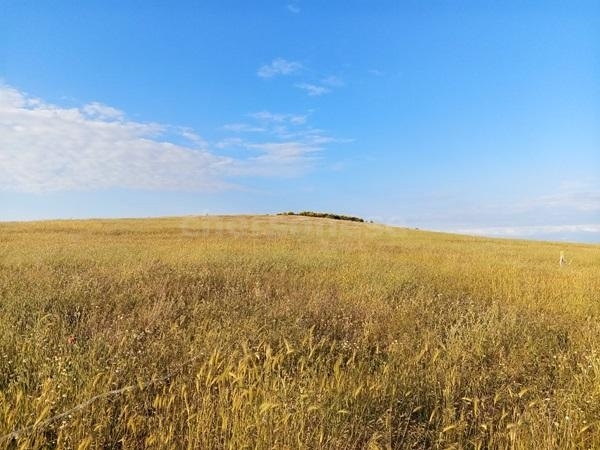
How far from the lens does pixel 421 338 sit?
4883mm

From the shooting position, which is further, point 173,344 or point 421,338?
point 421,338

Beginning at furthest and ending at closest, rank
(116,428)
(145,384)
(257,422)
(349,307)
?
(349,307) < (145,384) < (116,428) < (257,422)

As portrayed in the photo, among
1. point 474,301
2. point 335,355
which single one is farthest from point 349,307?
point 474,301

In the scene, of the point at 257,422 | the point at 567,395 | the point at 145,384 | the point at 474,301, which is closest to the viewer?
the point at 257,422

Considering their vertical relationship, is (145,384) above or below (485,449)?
above

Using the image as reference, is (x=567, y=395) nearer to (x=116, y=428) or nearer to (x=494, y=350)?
(x=494, y=350)

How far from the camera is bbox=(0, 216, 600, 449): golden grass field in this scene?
9.09 ft

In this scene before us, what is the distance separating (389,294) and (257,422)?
15.8 feet

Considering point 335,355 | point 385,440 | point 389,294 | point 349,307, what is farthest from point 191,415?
point 389,294

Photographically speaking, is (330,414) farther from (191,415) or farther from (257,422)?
(191,415)

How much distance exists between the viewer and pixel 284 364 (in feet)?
12.8

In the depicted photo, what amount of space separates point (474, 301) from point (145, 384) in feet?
18.7

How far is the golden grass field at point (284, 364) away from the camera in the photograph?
2.77m

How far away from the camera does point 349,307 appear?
5.91 metres
